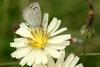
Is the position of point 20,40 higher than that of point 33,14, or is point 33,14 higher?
point 33,14

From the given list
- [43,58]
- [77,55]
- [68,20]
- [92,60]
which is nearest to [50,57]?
[43,58]

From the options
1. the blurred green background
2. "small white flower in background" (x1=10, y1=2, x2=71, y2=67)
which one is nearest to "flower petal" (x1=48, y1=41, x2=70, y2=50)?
"small white flower in background" (x1=10, y1=2, x2=71, y2=67)

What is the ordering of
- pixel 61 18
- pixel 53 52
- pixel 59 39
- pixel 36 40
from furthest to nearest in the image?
pixel 61 18 < pixel 36 40 < pixel 59 39 < pixel 53 52

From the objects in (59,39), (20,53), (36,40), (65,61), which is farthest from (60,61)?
(36,40)

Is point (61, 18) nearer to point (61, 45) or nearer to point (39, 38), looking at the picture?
point (39, 38)

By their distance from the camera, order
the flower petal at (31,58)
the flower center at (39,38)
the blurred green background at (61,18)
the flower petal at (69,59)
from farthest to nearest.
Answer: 1. the blurred green background at (61,18)
2. the flower center at (39,38)
3. the flower petal at (69,59)
4. the flower petal at (31,58)

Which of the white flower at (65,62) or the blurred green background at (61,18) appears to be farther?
the blurred green background at (61,18)

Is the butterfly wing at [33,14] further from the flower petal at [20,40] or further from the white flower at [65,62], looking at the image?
the white flower at [65,62]

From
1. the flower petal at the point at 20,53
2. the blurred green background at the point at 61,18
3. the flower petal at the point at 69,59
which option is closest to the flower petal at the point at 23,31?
the flower petal at the point at 20,53
